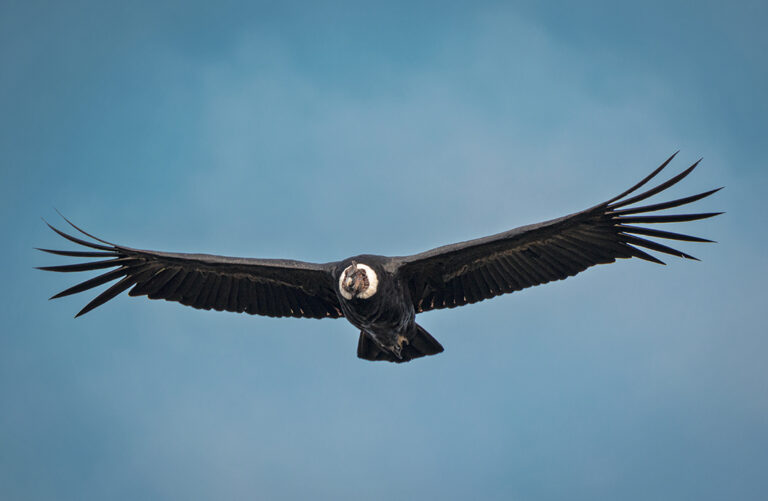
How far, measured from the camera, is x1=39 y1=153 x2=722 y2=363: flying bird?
10.8m

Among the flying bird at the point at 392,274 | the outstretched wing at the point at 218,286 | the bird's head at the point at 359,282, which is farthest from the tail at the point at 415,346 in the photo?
the bird's head at the point at 359,282

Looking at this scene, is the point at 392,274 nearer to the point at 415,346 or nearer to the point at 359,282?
the point at 359,282

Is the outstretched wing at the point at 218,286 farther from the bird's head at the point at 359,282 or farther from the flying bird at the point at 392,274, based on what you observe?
the bird's head at the point at 359,282

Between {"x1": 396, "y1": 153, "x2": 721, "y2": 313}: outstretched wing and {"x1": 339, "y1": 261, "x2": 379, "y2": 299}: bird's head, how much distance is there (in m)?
0.66

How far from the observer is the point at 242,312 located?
40.5ft

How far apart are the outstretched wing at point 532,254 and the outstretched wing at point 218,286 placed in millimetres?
1562

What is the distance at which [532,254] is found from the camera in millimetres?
11492

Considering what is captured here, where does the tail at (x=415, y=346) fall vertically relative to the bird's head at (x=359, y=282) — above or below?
below

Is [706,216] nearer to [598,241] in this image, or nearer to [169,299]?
[598,241]

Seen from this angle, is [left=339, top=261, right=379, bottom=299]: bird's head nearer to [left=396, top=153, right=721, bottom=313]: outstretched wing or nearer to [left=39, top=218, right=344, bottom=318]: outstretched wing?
[left=396, top=153, right=721, bottom=313]: outstretched wing

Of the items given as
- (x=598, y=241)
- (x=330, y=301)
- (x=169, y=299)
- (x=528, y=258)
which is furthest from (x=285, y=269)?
(x=598, y=241)

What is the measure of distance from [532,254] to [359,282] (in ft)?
8.68

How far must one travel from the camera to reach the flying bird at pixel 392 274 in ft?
35.3

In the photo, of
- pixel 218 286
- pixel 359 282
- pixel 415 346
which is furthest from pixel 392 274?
pixel 218 286
